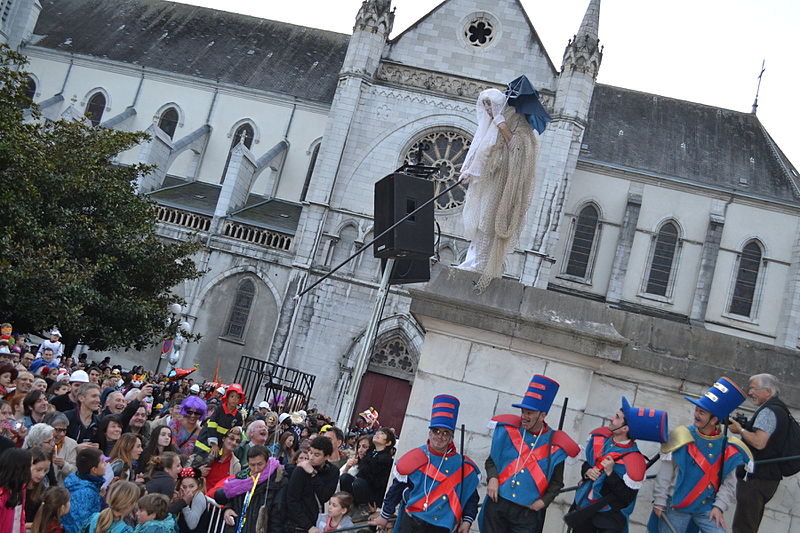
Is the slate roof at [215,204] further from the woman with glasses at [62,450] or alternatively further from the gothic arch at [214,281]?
the woman with glasses at [62,450]

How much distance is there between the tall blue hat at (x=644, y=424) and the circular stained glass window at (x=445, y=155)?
22.6 metres

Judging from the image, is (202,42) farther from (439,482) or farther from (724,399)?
(724,399)

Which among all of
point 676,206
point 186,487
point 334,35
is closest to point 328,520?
point 186,487

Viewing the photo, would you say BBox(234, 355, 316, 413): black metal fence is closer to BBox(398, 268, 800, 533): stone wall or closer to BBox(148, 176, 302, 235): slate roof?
BBox(148, 176, 302, 235): slate roof

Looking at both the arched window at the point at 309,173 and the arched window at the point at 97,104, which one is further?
the arched window at the point at 97,104

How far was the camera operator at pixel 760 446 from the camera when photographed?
20.2 ft

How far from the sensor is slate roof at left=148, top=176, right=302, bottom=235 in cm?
2978

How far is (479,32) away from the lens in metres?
28.6

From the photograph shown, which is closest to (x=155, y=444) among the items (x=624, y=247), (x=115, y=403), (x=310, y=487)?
(x=115, y=403)

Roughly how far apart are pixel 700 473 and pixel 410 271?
16.6 ft

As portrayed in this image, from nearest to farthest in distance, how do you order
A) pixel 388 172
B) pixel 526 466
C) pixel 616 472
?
1. pixel 616 472
2. pixel 526 466
3. pixel 388 172

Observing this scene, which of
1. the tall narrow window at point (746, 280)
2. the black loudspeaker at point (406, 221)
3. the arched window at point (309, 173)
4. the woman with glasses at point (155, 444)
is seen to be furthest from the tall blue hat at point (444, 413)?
the arched window at point (309, 173)

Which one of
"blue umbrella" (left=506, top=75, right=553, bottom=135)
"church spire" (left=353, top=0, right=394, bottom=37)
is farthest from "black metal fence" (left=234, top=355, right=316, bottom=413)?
"church spire" (left=353, top=0, right=394, bottom=37)

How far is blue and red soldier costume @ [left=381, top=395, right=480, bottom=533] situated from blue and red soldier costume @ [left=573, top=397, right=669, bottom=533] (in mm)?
785
